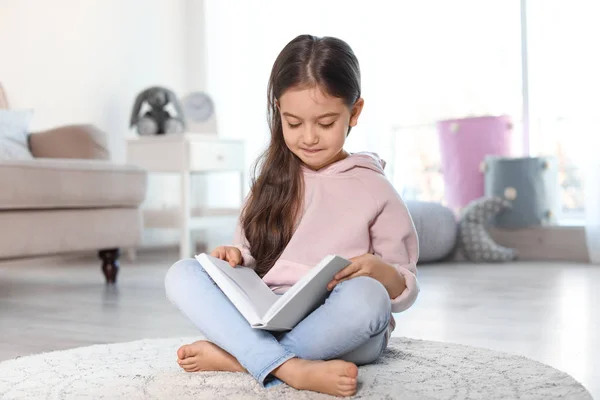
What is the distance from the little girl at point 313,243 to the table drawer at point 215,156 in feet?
6.83

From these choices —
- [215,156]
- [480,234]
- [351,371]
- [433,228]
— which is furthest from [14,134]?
[351,371]

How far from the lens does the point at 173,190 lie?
4.08 meters

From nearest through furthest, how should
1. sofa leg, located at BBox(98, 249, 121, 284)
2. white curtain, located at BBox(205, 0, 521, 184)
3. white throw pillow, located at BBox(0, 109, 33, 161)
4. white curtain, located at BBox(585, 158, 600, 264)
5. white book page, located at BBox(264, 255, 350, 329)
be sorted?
1. white book page, located at BBox(264, 255, 350, 329)
2. sofa leg, located at BBox(98, 249, 121, 284)
3. white throw pillow, located at BBox(0, 109, 33, 161)
4. white curtain, located at BBox(585, 158, 600, 264)
5. white curtain, located at BBox(205, 0, 521, 184)

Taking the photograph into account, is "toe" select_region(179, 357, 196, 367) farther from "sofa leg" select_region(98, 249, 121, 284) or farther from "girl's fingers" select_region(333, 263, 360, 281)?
"sofa leg" select_region(98, 249, 121, 284)

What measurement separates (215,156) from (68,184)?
1.11 metres

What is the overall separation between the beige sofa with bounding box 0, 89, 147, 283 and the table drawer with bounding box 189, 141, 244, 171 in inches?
22.5

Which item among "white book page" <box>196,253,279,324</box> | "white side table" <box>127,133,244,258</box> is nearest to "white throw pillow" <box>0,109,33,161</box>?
"white side table" <box>127,133,244,258</box>

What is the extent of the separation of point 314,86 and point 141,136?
2482 mm

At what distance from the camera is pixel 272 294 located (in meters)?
1.16

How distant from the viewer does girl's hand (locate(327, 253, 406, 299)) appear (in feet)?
3.51

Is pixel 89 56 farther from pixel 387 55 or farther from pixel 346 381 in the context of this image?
pixel 346 381

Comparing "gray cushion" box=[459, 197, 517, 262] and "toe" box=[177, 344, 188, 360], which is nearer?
"toe" box=[177, 344, 188, 360]

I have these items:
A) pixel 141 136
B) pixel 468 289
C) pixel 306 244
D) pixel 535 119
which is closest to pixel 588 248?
pixel 535 119

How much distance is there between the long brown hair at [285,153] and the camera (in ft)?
3.86
